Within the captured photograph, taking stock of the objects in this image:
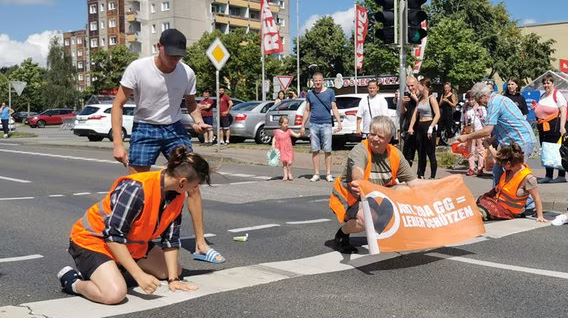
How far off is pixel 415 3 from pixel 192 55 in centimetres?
6568

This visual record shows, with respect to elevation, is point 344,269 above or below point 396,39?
below

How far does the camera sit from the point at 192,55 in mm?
76438

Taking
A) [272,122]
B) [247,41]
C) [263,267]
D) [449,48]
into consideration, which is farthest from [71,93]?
[263,267]

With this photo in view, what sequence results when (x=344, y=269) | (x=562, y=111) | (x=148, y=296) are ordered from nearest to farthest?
(x=148, y=296)
(x=344, y=269)
(x=562, y=111)

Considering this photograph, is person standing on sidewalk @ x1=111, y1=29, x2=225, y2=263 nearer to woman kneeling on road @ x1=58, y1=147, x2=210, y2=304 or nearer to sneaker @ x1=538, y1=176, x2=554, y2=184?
woman kneeling on road @ x1=58, y1=147, x2=210, y2=304

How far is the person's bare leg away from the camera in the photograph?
468cm

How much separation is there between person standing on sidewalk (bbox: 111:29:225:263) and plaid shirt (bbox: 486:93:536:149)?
4164 millimetres

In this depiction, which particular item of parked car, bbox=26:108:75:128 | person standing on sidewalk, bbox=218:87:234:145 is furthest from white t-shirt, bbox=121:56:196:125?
parked car, bbox=26:108:75:128

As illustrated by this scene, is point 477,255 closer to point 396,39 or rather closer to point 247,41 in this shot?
point 396,39

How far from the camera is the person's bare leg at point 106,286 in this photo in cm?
468

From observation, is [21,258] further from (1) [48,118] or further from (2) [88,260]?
(1) [48,118]

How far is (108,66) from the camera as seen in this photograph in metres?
81.6

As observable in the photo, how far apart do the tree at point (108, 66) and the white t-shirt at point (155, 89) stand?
77.6 m

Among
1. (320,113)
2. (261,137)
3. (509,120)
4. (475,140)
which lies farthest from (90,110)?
(509,120)
